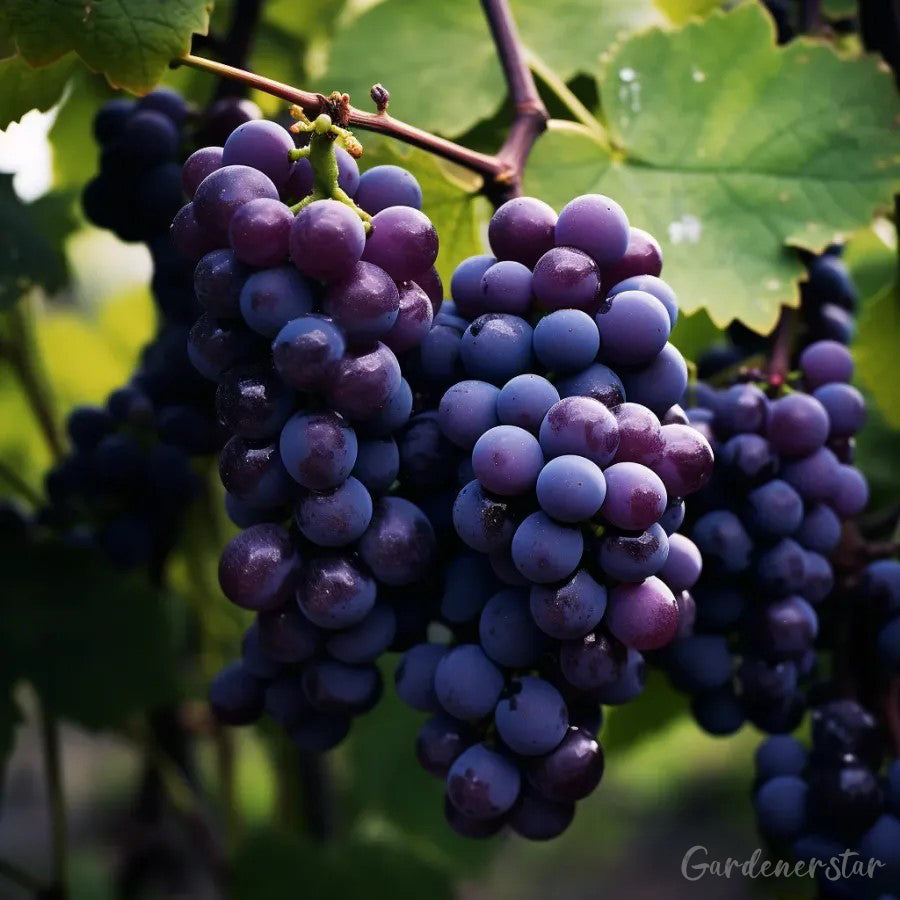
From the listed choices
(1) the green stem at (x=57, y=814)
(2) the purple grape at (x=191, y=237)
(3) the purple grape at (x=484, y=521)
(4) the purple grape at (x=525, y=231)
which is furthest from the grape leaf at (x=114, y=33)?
(1) the green stem at (x=57, y=814)

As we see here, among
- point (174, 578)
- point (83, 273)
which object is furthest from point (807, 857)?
point (83, 273)

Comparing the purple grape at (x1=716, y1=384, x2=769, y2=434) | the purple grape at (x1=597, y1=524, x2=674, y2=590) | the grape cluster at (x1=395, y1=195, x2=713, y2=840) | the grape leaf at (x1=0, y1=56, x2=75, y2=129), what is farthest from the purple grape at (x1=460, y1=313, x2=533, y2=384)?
the grape leaf at (x1=0, y1=56, x2=75, y2=129)

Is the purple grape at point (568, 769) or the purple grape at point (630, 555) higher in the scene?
the purple grape at point (630, 555)

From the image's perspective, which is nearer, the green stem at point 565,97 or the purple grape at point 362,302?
the purple grape at point 362,302

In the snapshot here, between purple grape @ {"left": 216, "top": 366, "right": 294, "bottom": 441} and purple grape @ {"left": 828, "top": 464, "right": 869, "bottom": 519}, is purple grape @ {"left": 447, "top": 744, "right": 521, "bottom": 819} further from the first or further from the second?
purple grape @ {"left": 828, "top": 464, "right": 869, "bottom": 519}

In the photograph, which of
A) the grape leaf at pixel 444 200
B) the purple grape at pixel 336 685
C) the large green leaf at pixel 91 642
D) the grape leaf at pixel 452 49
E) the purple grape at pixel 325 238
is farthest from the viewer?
the large green leaf at pixel 91 642

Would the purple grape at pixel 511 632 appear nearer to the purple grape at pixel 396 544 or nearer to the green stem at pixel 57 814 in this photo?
the purple grape at pixel 396 544

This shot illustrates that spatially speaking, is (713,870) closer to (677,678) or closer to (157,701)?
(677,678)
